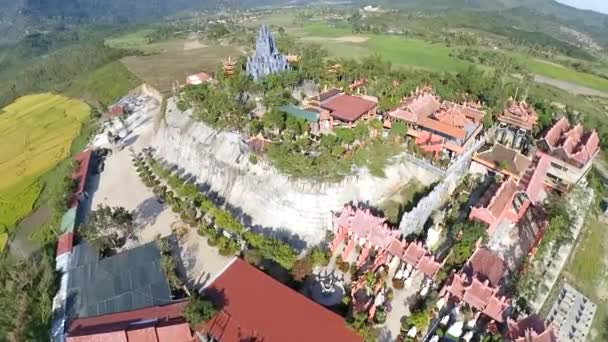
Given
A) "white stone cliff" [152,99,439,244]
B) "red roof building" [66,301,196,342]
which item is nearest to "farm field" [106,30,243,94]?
"white stone cliff" [152,99,439,244]

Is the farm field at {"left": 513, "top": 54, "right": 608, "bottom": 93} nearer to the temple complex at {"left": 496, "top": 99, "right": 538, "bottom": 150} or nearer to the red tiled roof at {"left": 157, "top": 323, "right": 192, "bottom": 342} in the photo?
the temple complex at {"left": 496, "top": 99, "right": 538, "bottom": 150}

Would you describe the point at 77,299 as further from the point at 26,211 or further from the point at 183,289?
the point at 26,211

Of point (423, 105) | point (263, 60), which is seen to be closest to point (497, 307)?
point (423, 105)

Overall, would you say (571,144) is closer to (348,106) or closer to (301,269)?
(348,106)

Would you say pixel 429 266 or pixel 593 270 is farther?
pixel 593 270

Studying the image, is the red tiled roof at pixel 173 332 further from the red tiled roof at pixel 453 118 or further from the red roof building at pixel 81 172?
the red tiled roof at pixel 453 118

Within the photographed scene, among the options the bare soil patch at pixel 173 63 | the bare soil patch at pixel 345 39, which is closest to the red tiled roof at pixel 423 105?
the bare soil patch at pixel 173 63

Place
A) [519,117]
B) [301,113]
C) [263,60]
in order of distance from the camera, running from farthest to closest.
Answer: [263,60] → [301,113] → [519,117]
